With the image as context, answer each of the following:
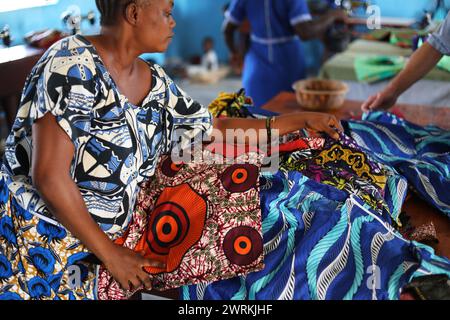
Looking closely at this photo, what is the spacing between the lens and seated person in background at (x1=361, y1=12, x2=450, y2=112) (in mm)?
1781

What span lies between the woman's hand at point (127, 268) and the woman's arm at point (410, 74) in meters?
1.20

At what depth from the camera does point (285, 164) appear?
142 centimetres

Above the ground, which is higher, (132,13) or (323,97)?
(132,13)

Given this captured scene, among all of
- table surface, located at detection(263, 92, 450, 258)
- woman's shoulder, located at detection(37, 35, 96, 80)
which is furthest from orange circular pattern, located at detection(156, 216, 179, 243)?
table surface, located at detection(263, 92, 450, 258)

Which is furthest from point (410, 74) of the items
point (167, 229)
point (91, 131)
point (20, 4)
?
point (20, 4)

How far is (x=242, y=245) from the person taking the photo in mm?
1149

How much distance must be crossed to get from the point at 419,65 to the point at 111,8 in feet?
4.02

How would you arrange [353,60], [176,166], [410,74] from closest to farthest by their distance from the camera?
[176,166]
[410,74]
[353,60]

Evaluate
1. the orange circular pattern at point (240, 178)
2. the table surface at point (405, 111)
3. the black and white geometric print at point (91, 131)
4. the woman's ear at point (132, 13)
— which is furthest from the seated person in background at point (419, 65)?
the woman's ear at point (132, 13)

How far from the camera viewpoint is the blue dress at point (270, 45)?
3.03 m

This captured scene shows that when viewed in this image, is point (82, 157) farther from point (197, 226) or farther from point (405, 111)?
point (405, 111)

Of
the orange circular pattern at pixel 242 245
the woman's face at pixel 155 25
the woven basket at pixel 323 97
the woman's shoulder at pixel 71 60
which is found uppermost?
the woman's face at pixel 155 25

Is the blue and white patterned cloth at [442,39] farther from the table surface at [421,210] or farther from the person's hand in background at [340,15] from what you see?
the person's hand in background at [340,15]
